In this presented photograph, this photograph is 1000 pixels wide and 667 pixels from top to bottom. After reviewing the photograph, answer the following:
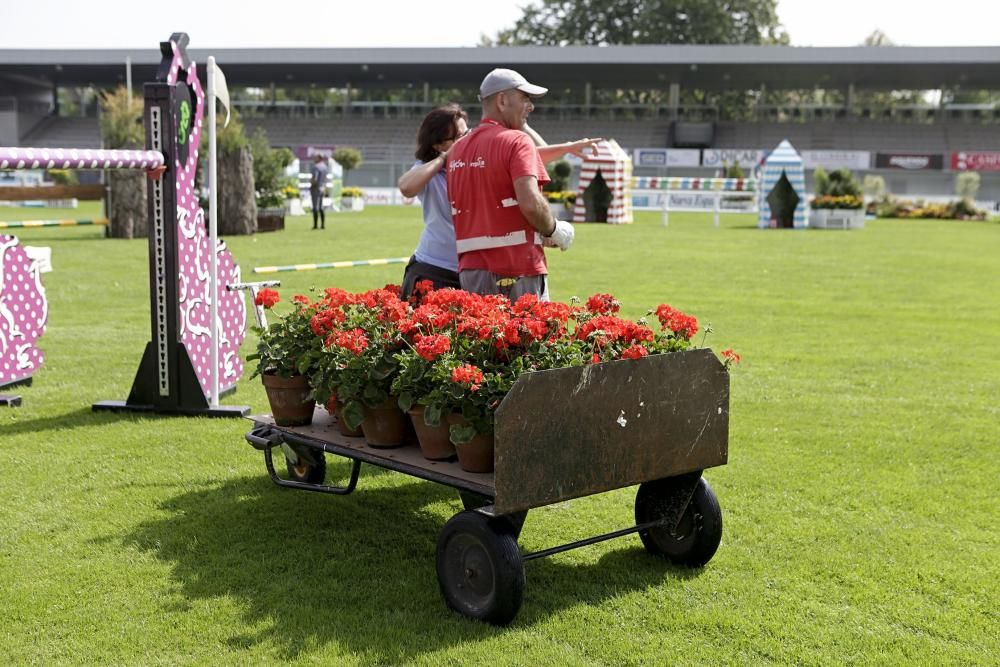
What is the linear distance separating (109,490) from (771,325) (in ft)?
23.4

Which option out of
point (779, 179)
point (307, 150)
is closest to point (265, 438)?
point (779, 179)

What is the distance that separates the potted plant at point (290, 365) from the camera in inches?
178

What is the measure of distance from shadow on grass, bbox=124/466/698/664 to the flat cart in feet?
0.46

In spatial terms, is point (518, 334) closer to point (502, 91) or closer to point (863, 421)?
point (502, 91)

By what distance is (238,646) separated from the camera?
11.4ft

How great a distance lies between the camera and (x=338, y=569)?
4.15 metres

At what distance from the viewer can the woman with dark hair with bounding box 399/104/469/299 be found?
5.20 meters

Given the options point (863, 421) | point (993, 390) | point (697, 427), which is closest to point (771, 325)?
point (993, 390)

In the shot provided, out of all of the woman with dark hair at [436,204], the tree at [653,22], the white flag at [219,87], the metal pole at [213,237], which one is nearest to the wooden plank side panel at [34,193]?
the metal pole at [213,237]

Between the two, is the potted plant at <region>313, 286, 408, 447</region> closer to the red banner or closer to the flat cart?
the flat cart

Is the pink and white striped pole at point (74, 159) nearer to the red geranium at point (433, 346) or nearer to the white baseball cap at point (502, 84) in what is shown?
the white baseball cap at point (502, 84)

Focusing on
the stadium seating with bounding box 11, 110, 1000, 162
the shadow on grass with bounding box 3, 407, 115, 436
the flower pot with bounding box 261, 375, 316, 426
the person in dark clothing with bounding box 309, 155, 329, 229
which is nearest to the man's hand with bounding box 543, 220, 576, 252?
the flower pot with bounding box 261, 375, 316, 426

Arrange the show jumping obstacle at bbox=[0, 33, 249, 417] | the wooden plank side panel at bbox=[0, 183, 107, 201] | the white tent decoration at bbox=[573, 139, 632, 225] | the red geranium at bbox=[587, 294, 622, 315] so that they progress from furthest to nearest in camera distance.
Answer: the white tent decoration at bbox=[573, 139, 632, 225] < the wooden plank side panel at bbox=[0, 183, 107, 201] < the show jumping obstacle at bbox=[0, 33, 249, 417] < the red geranium at bbox=[587, 294, 622, 315]

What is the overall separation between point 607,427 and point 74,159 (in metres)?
3.32
